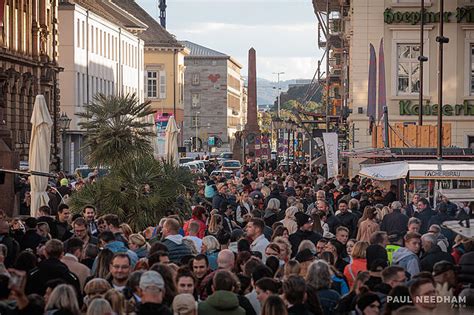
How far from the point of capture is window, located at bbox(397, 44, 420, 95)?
54.3 metres

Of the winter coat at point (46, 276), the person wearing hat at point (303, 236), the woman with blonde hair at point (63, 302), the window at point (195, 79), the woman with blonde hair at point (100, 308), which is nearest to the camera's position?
the woman with blonde hair at point (100, 308)

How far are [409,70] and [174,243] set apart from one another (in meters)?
38.2

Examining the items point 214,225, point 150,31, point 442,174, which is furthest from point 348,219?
point 150,31

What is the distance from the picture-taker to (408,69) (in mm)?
54594

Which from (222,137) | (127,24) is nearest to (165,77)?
(127,24)

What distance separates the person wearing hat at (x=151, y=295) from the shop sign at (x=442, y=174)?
16.3 metres

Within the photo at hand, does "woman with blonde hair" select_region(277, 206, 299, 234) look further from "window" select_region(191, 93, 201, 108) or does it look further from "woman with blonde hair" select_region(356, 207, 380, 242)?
"window" select_region(191, 93, 201, 108)

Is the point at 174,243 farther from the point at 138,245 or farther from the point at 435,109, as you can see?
the point at 435,109

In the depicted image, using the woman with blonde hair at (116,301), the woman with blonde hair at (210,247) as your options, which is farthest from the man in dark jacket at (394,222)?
the woman with blonde hair at (116,301)

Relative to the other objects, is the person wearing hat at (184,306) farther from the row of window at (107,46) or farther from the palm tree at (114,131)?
the row of window at (107,46)

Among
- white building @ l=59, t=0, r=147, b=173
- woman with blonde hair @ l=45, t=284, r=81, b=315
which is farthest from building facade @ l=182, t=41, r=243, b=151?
woman with blonde hair @ l=45, t=284, r=81, b=315

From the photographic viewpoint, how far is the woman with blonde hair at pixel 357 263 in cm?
1556

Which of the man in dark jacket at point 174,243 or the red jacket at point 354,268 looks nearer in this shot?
the red jacket at point 354,268

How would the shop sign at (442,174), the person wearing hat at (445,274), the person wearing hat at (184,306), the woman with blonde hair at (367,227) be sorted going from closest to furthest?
the person wearing hat at (184,306) → the person wearing hat at (445,274) → the woman with blonde hair at (367,227) → the shop sign at (442,174)
